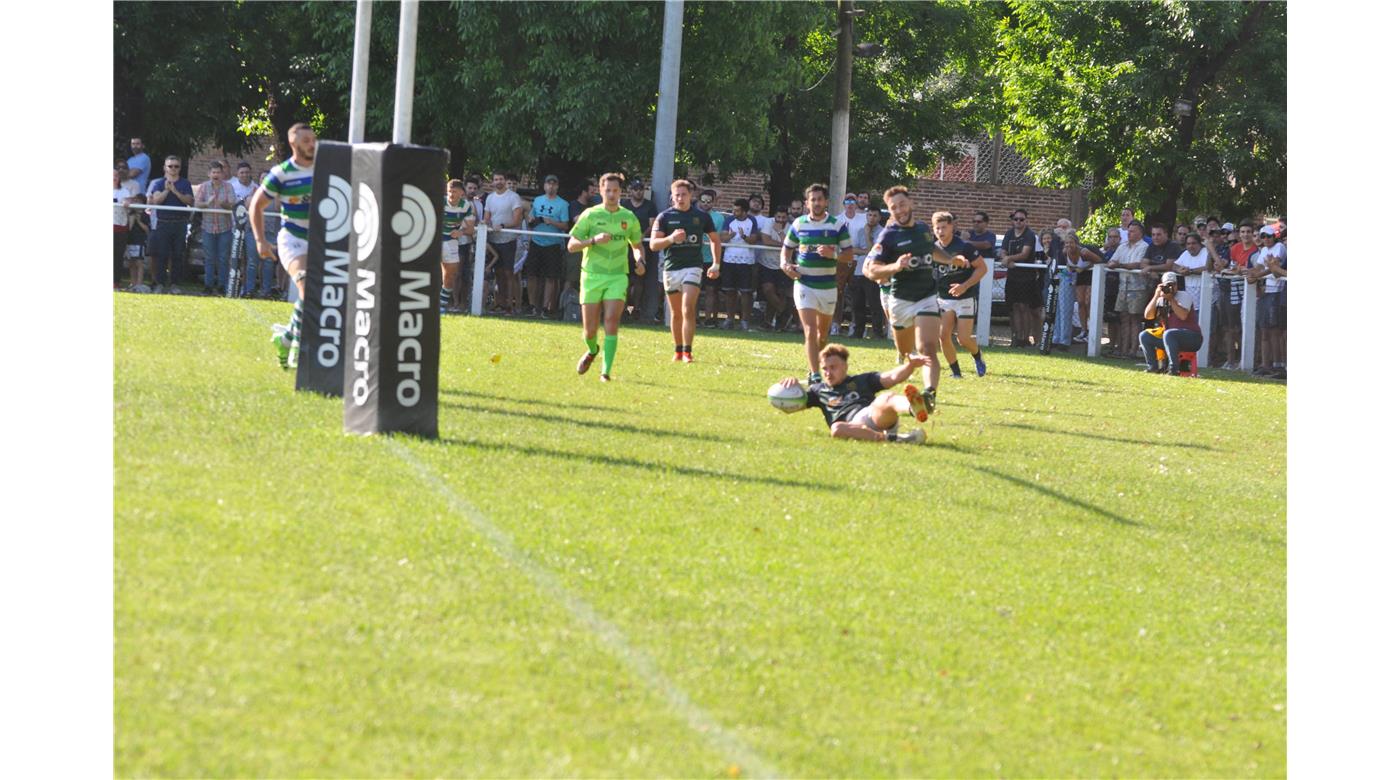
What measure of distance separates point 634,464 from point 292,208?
4997 millimetres

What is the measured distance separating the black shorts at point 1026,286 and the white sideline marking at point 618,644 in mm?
18007

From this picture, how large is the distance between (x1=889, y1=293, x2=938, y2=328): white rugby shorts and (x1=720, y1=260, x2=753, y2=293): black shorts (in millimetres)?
10721

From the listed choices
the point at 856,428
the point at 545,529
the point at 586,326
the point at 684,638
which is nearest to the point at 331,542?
the point at 545,529

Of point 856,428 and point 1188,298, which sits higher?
point 1188,298

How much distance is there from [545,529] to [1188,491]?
19.0 ft

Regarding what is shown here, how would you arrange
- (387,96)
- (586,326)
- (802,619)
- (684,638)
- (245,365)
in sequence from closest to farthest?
(684,638) < (802,619) < (245,365) < (586,326) < (387,96)

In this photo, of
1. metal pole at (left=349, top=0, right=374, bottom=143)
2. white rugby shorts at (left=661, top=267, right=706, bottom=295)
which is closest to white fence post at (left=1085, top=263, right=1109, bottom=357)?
white rugby shorts at (left=661, top=267, right=706, bottom=295)

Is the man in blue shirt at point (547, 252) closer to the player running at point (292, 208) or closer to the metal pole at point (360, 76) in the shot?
the player running at point (292, 208)

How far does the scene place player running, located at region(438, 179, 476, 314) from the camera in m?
23.8

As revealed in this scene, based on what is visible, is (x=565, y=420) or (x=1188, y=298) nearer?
(x=565, y=420)

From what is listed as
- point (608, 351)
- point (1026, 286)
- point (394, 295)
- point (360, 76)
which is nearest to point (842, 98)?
point (1026, 286)

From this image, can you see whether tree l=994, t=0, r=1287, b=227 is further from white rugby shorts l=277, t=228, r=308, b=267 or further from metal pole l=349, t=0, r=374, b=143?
metal pole l=349, t=0, r=374, b=143

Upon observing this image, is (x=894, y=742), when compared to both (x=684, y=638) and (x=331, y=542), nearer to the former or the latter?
(x=684, y=638)

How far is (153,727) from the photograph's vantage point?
17.1 ft
